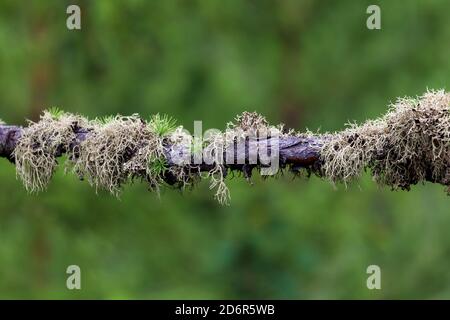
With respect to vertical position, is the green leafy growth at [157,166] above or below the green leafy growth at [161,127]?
below

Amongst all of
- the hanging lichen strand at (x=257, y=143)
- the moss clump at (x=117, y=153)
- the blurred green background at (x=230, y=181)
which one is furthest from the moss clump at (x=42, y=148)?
the blurred green background at (x=230, y=181)

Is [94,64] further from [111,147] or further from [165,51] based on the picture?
[111,147]

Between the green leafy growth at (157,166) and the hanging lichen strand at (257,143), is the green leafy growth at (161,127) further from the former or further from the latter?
the green leafy growth at (157,166)

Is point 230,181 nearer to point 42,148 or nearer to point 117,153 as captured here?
point 42,148

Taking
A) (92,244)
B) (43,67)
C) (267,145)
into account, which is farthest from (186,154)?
(43,67)

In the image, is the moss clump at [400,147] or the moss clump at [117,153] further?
the moss clump at [117,153]

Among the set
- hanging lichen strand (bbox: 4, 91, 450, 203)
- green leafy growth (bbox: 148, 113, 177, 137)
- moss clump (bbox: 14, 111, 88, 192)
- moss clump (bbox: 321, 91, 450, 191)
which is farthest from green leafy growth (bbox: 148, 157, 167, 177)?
moss clump (bbox: 321, 91, 450, 191)

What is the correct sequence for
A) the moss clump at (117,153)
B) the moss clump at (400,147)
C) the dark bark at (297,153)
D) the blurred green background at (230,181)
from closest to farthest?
the moss clump at (400,147) < the dark bark at (297,153) < the moss clump at (117,153) < the blurred green background at (230,181)

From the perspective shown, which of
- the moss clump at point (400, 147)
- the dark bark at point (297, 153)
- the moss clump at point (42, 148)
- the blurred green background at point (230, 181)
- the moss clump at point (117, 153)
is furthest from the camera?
the blurred green background at point (230, 181)

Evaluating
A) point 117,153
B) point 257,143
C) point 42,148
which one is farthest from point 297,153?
point 42,148
